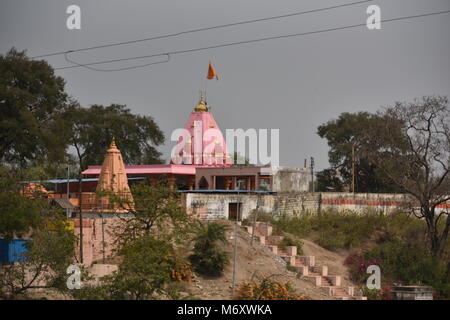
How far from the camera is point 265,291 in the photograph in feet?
84.7

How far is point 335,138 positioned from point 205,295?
26.1m

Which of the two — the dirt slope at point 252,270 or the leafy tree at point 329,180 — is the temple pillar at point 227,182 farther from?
the leafy tree at point 329,180

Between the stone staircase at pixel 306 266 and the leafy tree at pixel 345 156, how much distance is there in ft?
57.3

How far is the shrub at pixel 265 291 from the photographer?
25688 millimetres

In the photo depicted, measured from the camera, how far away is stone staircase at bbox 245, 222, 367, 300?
3064cm

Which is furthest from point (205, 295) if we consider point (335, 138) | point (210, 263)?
point (335, 138)

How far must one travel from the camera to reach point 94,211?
31250 millimetres

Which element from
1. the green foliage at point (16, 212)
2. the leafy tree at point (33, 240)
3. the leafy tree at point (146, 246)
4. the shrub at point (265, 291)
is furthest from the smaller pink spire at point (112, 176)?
the shrub at point (265, 291)

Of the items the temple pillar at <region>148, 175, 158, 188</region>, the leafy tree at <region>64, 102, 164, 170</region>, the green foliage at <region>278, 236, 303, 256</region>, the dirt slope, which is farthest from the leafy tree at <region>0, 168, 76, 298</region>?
the leafy tree at <region>64, 102, 164, 170</region>

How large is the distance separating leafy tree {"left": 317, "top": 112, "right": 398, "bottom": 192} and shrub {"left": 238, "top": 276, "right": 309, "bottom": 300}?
77.6ft

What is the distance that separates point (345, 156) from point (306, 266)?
1971 cm

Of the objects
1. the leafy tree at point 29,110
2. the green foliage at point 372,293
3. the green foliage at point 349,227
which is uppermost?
the leafy tree at point 29,110

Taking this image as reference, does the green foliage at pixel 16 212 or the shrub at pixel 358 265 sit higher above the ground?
the green foliage at pixel 16 212
